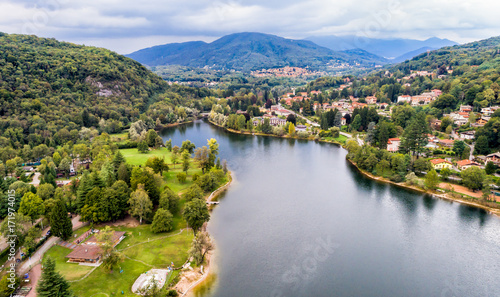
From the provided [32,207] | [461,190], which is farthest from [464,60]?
[32,207]

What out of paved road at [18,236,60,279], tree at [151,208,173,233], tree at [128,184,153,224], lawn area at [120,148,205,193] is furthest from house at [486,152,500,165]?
paved road at [18,236,60,279]

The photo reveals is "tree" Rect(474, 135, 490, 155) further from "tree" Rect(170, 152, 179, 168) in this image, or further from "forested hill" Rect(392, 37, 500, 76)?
"tree" Rect(170, 152, 179, 168)

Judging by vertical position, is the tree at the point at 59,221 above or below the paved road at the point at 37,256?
above

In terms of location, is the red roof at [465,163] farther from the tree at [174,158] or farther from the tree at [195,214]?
the tree at [174,158]

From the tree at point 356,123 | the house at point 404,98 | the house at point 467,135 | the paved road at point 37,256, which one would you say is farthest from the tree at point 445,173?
the house at point 404,98

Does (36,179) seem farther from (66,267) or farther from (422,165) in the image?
(422,165)

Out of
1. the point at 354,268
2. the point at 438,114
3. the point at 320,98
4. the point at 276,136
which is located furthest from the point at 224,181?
the point at 320,98

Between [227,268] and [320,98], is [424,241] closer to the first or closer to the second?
[227,268]
